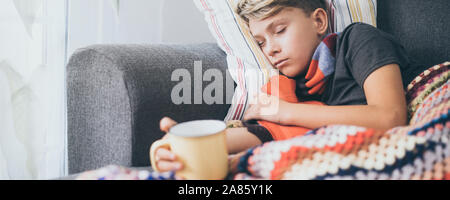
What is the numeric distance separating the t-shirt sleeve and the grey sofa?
22 cm

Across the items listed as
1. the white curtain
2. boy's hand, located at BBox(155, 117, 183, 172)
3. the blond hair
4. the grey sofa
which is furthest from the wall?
boy's hand, located at BBox(155, 117, 183, 172)

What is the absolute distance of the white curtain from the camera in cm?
84

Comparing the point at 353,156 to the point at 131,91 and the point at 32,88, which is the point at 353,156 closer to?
the point at 131,91

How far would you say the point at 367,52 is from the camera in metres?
0.64

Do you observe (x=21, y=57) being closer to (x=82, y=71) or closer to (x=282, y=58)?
(x=82, y=71)

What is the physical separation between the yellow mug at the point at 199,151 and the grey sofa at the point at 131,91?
0.24 m

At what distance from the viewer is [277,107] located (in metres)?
0.69

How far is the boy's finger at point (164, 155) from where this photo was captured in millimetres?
403

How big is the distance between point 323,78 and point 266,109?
180mm

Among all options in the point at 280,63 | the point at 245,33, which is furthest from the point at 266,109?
the point at 245,33

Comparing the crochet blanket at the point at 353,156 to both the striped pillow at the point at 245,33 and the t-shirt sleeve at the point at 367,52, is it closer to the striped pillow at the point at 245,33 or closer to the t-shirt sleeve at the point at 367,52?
the t-shirt sleeve at the point at 367,52

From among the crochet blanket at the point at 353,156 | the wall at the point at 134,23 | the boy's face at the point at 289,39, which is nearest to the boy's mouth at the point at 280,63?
the boy's face at the point at 289,39
